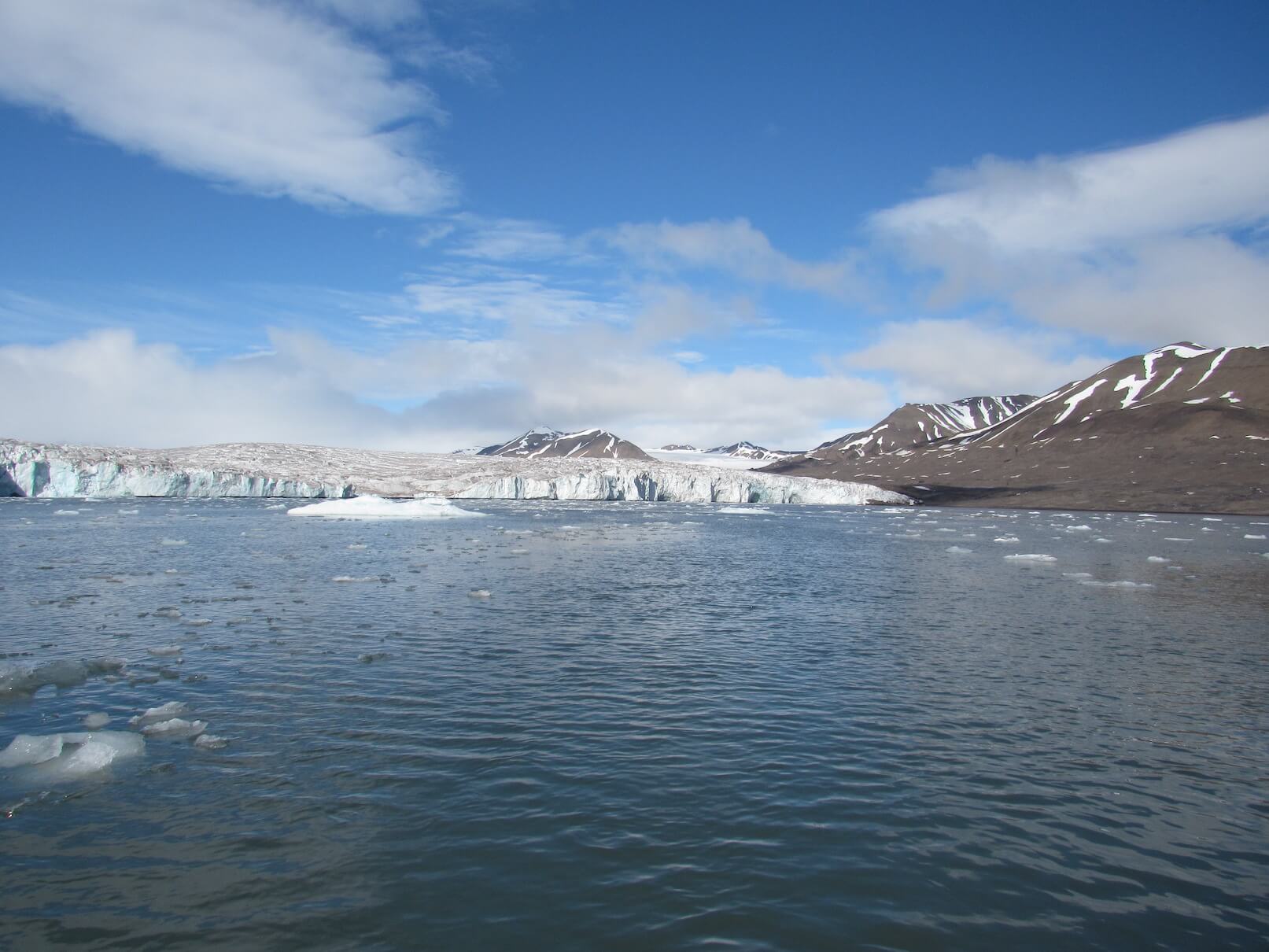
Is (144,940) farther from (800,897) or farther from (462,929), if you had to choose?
(800,897)

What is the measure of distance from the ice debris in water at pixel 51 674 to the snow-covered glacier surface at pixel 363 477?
301 feet

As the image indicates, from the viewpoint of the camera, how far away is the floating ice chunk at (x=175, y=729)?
11023 millimetres

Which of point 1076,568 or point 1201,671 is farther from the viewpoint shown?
point 1076,568

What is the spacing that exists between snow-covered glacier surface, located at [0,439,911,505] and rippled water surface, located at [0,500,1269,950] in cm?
8119

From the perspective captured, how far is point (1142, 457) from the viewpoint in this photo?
146875 mm

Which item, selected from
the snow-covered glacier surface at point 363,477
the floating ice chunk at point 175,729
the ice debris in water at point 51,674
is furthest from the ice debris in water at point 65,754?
the snow-covered glacier surface at point 363,477

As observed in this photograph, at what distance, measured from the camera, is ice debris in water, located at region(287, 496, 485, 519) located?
65.2 m

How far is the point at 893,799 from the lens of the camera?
9.48 meters

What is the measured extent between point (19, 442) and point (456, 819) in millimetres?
106242

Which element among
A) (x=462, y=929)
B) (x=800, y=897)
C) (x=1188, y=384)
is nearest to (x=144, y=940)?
(x=462, y=929)

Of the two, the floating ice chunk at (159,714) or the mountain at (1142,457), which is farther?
the mountain at (1142,457)

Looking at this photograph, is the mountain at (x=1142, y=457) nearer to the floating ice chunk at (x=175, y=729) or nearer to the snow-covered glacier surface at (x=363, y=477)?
the snow-covered glacier surface at (x=363, y=477)

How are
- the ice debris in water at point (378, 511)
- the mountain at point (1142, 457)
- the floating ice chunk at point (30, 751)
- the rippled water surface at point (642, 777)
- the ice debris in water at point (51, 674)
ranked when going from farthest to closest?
the mountain at point (1142, 457)
the ice debris in water at point (378, 511)
the ice debris in water at point (51, 674)
the floating ice chunk at point (30, 751)
the rippled water surface at point (642, 777)

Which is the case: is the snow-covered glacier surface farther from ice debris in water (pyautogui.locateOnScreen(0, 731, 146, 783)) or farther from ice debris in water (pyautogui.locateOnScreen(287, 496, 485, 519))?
ice debris in water (pyautogui.locateOnScreen(0, 731, 146, 783))
